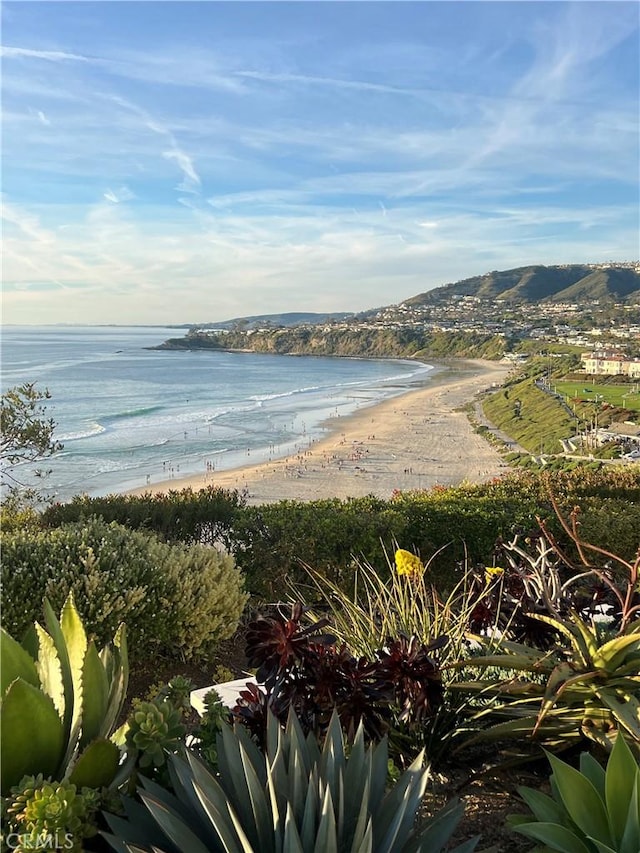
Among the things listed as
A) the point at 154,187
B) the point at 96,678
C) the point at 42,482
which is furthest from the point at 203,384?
the point at 96,678

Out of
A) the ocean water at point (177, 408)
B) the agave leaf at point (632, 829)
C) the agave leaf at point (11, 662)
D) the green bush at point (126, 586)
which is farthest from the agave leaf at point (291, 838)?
the ocean water at point (177, 408)

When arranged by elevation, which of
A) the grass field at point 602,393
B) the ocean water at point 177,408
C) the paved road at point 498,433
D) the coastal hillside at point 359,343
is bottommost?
the paved road at point 498,433

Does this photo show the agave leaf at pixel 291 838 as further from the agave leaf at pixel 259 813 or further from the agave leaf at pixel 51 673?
the agave leaf at pixel 51 673

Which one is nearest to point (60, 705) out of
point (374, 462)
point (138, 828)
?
point (138, 828)

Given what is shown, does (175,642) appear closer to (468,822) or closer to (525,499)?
(468,822)

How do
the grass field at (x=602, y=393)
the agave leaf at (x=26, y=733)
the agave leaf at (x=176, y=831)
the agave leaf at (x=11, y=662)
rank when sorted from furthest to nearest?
1. the grass field at (x=602, y=393)
2. the agave leaf at (x=11, y=662)
3. the agave leaf at (x=26, y=733)
4. the agave leaf at (x=176, y=831)

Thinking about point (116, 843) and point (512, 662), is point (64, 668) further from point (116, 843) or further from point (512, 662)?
point (512, 662)
